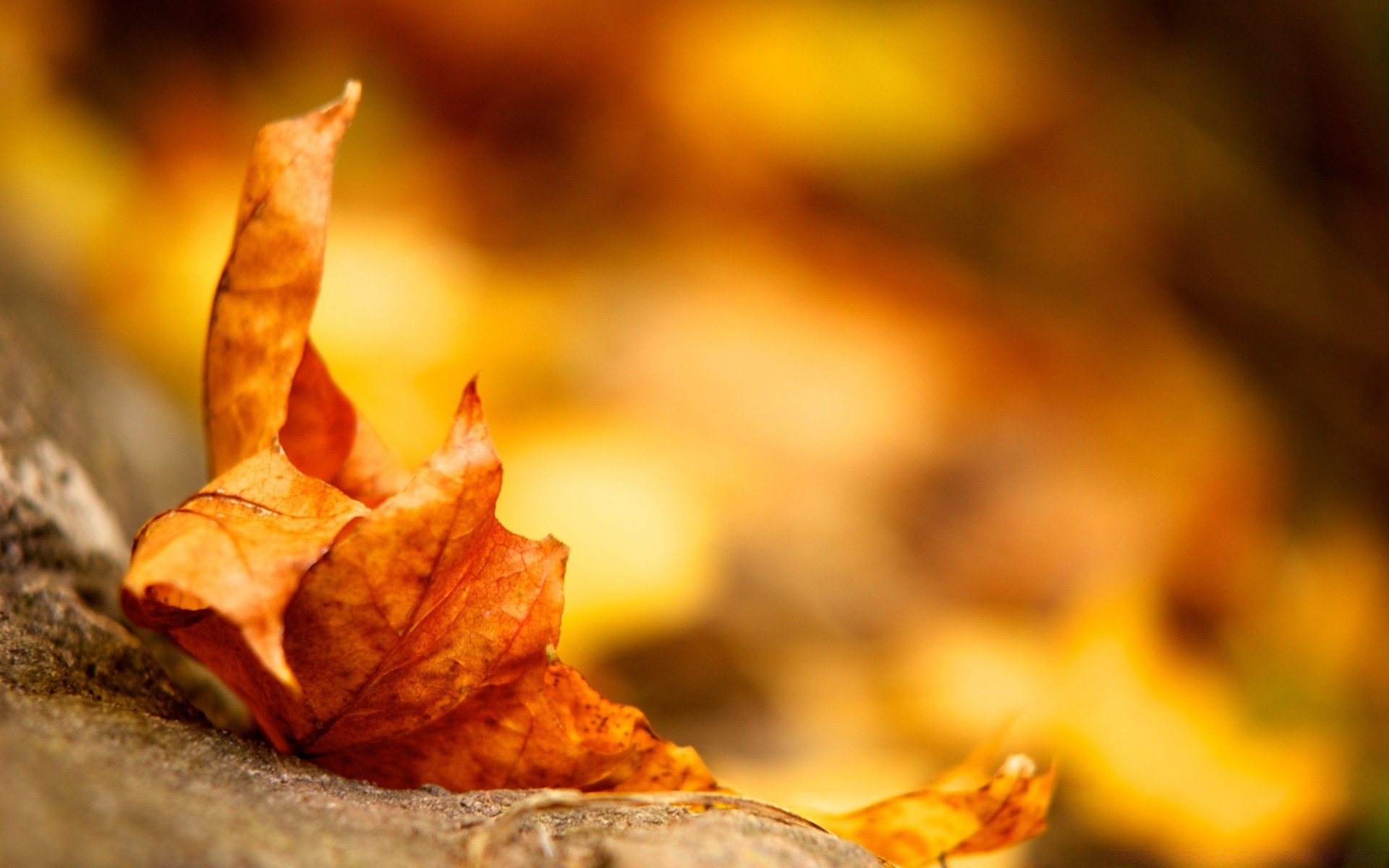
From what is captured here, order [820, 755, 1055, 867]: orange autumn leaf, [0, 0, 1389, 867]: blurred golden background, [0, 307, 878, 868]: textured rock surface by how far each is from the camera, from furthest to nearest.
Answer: [0, 0, 1389, 867]: blurred golden background → [820, 755, 1055, 867]: orange autumn leaf → [0, 307, 878, 868]: textured rock surface

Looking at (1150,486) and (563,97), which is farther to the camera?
(563,97)

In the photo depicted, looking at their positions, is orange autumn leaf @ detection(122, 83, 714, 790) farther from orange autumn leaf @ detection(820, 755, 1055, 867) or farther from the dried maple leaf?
orange autumn leaf @ detection(820, 755, 1055, 867)

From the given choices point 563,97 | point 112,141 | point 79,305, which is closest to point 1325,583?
point 563,97

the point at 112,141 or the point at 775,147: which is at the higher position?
the point at 775,147

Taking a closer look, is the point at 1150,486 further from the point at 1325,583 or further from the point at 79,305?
the point at 79,305

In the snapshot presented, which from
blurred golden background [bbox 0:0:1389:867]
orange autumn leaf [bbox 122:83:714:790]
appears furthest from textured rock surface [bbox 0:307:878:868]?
blurred golden background [bbox 0:0:1389:867]

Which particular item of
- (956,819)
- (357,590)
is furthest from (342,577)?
(956,819)
